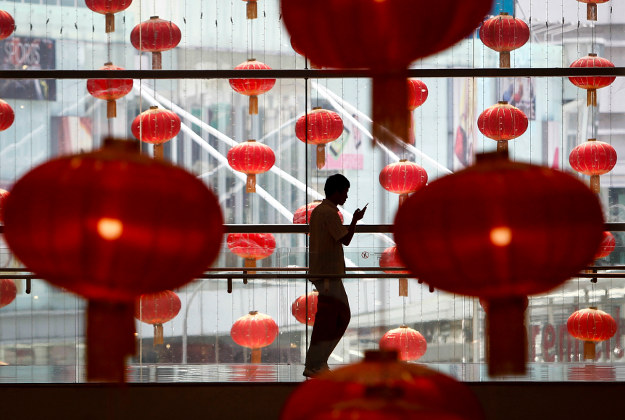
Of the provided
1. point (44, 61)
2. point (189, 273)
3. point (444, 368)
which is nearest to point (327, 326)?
point (444, 368)

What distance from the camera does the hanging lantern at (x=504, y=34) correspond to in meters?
4.72

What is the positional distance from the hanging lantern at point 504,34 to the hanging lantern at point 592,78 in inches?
11.3

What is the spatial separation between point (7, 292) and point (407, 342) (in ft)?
5.00

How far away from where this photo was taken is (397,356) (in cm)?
152

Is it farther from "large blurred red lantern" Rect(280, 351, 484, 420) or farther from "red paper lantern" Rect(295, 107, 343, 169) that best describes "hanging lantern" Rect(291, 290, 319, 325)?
"large blurred red lantern" Rect(280, 351, 484, 420)

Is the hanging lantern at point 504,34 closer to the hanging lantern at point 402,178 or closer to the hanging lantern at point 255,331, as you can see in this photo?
the hanging lantern at point 402,178

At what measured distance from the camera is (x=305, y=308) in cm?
345

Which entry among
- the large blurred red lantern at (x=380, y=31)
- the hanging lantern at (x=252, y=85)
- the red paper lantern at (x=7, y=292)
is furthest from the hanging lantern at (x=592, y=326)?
the large blurred red lantern at (x=380, y=31)

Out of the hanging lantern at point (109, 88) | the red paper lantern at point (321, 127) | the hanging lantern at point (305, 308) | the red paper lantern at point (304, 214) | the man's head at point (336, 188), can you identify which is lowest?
the hanging lantern at point (305, 308)

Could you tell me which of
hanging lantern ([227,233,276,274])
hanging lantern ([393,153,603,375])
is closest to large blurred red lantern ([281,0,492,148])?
hanging lantern ([393,153,603,375])

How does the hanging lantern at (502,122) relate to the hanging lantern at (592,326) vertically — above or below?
above

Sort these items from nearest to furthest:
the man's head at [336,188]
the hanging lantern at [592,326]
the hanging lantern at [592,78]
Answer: the man's head at [336,188] < the hanging lantern at [592,326] < the hanging lantern at [592,78]

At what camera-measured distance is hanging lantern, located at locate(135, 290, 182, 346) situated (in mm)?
3650

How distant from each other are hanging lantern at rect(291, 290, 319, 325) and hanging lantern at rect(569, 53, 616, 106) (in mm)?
1857
